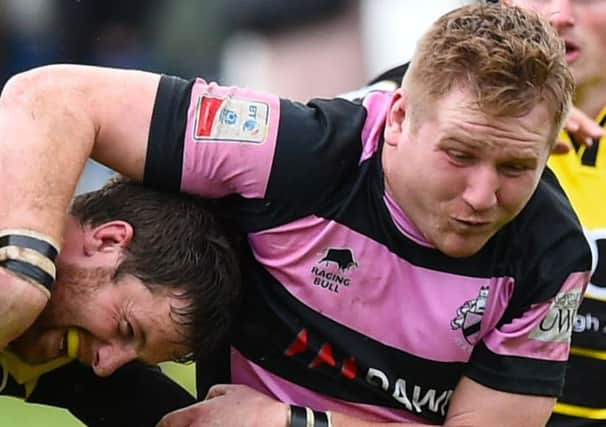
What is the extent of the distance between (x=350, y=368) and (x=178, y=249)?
43 cm

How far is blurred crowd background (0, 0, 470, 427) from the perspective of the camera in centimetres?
638

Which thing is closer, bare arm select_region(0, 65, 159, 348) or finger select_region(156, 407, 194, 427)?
bare arm select_region(0, 65, 159, 348)

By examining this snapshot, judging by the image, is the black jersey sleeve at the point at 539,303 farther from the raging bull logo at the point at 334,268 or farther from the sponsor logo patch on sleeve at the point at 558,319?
the raging bull logo at the point at 334,268

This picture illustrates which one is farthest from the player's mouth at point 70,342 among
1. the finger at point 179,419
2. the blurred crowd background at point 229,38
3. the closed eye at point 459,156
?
the blurred crowd background at point 229,38

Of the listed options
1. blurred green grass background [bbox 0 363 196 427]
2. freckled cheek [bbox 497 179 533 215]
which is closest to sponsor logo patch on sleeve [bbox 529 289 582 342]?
freckled cheek [bbox 497 179 533 215]

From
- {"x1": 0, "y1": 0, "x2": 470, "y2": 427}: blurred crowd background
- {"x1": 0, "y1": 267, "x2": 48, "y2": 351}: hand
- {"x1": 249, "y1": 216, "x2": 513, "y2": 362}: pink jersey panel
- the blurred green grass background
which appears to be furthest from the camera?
{"x1": 0, "y1": 0, "x2": 470, "y2": 427}: blurred crowd background

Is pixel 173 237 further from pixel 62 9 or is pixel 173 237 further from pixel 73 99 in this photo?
pixel 62 9

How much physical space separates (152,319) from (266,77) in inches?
149

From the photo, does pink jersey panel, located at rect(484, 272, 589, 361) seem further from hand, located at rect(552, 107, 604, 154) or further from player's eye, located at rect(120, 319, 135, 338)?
player's eye, located at rect(120, 319, 135, 338)

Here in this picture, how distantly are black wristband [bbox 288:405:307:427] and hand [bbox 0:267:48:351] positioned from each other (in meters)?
0.59

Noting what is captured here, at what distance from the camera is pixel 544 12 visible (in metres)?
3.60

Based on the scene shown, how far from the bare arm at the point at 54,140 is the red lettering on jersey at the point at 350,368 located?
56 cm

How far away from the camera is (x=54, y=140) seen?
2.80m

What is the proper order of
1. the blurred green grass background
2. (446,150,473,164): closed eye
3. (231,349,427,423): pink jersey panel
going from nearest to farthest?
(446,150,473,164): closed eye, (231,349,427,423): pink jersey panel, the blurred green grass background
